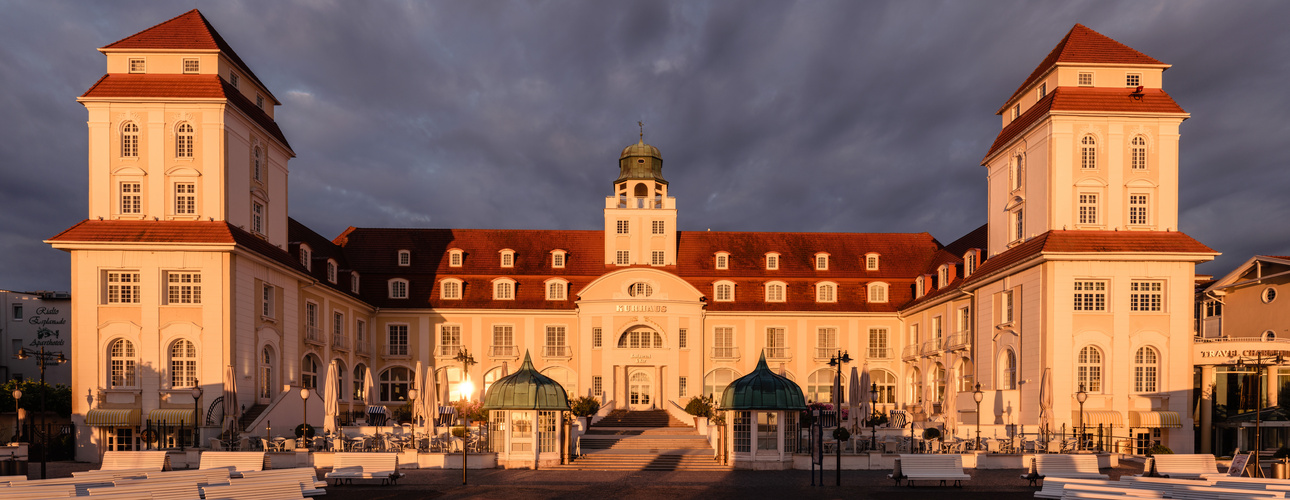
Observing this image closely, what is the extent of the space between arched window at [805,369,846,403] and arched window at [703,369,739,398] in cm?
434

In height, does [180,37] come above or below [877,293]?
above

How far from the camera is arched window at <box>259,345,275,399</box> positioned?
39.3 metres

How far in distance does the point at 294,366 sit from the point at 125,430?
747 centimetres

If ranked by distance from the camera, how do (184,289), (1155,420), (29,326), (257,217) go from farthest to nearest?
1. (29,326)
2. (257,217)
3. (184,289)
4. (1155,420)

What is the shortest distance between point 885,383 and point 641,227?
1701 centimetres

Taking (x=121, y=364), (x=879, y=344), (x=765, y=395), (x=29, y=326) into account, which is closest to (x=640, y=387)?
(x=879, y=344)

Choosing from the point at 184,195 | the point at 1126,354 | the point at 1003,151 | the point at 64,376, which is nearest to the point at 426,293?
the point at 184,195

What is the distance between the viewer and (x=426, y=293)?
182 feet

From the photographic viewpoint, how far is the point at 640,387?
54219mm

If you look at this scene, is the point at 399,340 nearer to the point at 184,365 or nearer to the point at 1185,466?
the point at 184,365

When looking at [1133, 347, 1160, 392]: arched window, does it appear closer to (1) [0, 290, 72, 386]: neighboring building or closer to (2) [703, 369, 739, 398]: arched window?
(2) [703, 369, 739, 398]: arched window

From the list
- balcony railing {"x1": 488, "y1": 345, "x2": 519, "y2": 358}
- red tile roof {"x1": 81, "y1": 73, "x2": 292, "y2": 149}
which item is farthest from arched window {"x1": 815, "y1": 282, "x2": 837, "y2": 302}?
red tile roof {"x1": 81, "y1": 73, "x2": 292, "y2": 149}

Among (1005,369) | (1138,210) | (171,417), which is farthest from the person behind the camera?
(1005,369)

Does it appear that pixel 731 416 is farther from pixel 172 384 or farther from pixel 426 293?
pixel 426 293
